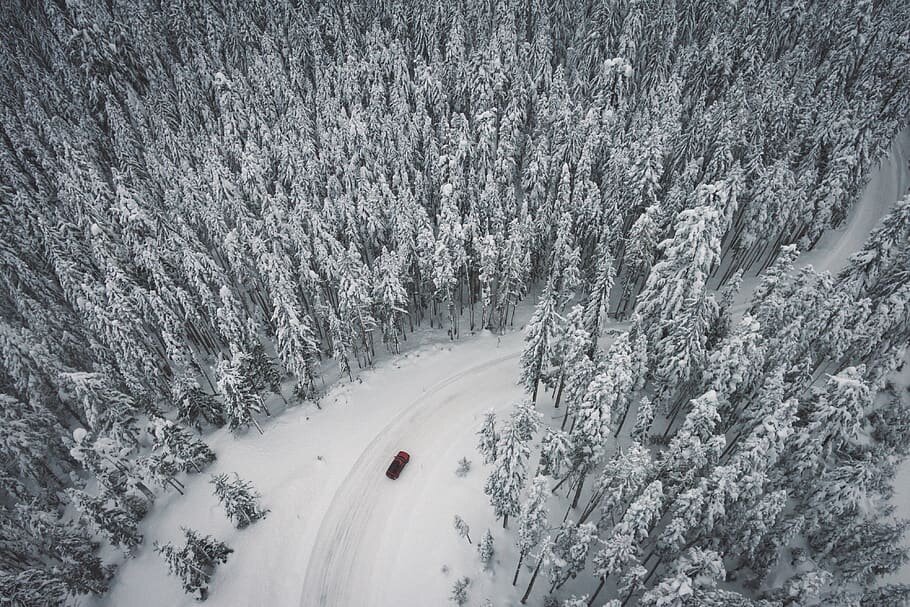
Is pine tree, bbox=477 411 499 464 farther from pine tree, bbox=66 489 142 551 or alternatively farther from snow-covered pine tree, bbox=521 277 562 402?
pine tree, bbox=66 489 142 551

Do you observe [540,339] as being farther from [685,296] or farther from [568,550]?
[568,550]

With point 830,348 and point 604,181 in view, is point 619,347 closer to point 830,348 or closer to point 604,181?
point 830,348

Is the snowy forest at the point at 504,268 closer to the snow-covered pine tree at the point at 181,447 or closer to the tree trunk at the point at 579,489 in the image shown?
the snow-covered pine tree at the point at 181,447

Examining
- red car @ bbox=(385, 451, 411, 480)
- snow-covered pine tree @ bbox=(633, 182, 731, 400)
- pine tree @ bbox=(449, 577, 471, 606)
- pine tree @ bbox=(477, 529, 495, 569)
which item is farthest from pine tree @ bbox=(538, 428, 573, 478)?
red car @ bbox=(385, 451, 411, 480)

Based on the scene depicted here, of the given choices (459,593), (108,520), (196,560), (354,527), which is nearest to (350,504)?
(354,527)

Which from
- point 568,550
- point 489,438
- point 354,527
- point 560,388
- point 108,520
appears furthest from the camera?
point 560,388

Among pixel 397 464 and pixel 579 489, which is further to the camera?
pixel 397 464

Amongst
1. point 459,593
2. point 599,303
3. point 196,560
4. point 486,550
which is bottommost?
point 459,593
